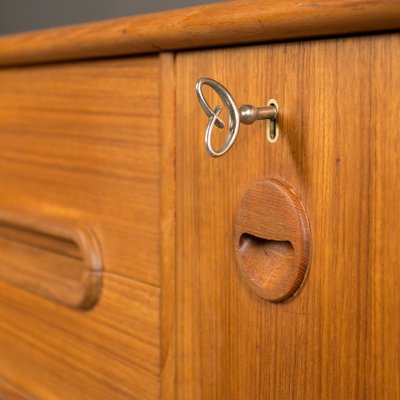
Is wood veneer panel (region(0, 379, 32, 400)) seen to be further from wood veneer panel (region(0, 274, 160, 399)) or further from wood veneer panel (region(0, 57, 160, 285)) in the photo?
wood veneer panel (region(0, 57, 160, 285))

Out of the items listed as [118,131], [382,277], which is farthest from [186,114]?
[382,277]

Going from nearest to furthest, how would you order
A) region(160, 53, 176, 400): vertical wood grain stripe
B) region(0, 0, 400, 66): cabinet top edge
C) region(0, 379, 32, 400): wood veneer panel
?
region(0, 0, 400, 66): cabinet top edge → region(160, 53, 176, 400): vertical wood grain stripe → region(0, 379, 32, 400): wood veneer panel

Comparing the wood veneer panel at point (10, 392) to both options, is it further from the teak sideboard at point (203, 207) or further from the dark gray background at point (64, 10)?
the dark gray background at point (64, 10)

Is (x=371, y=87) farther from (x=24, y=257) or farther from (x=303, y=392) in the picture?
(x=24, y=257)

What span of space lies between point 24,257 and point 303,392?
37 centimetres

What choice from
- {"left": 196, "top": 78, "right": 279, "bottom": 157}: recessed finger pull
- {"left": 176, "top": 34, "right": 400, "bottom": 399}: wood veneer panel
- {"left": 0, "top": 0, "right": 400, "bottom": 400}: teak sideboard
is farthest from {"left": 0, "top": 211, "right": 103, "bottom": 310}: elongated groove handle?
{"left": 196, "top": 78, "right": 279, "bottom": 157}: recessed finger pull

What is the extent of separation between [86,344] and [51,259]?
0.31 ft

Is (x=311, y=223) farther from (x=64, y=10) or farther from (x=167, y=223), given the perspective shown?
(x=64, y=10)

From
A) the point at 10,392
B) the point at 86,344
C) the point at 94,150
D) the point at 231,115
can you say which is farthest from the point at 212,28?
the point at 10,392

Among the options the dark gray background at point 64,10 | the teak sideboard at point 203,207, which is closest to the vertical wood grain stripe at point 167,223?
the teak sideboard at point 203,207

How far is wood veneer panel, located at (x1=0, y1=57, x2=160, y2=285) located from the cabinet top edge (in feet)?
0.07

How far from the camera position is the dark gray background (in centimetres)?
78

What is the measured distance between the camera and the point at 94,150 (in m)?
0.62

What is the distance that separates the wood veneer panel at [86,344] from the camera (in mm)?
594
